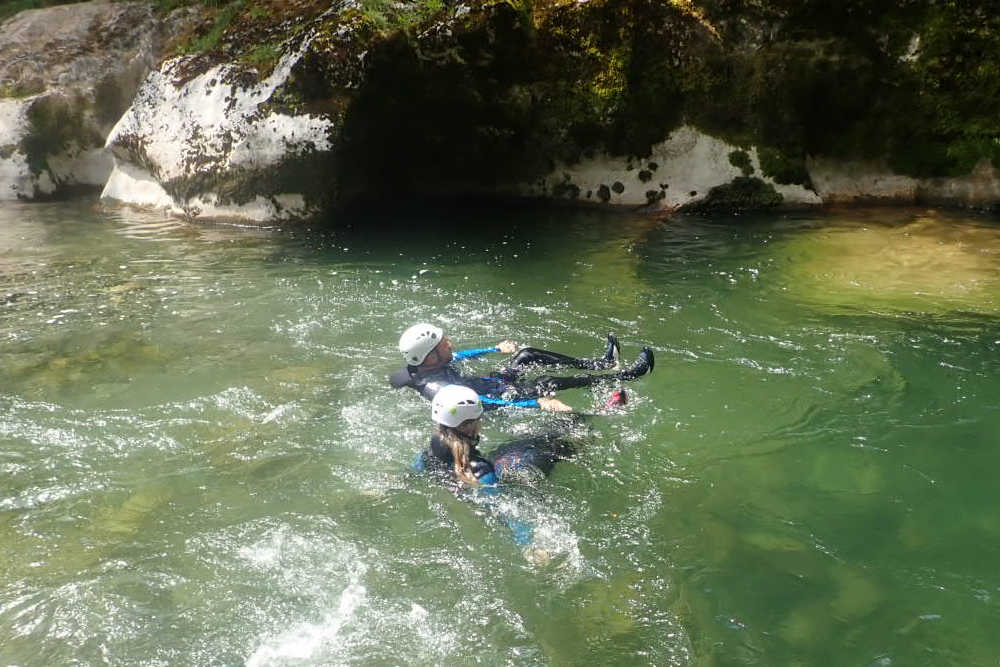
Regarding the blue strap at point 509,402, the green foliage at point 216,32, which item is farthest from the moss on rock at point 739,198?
the green foliage at point 216,32

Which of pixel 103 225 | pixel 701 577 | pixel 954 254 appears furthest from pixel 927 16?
pixel 103 225

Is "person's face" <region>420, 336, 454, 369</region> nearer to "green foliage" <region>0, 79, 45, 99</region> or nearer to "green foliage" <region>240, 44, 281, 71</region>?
"green foliage" <region>240, 44, 281, 71</region>

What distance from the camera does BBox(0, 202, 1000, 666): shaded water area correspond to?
4.88 meters

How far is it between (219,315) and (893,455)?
8726 millimetres

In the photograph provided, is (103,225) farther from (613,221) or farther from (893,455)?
(893,455)

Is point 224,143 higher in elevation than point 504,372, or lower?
higher

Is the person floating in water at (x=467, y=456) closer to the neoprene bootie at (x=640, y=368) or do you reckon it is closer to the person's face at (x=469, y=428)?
the person's face at (x=469, y=428)

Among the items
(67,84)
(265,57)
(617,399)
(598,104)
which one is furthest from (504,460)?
(67,84)

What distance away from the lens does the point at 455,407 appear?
6266 millimetres

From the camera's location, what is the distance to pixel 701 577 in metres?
5.24

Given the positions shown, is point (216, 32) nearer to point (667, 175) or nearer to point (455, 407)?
point (667, 175)

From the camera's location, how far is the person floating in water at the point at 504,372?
744 centimetres

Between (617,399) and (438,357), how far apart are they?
6.15 feet

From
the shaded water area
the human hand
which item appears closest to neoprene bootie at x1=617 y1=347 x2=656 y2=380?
the shaded water area
